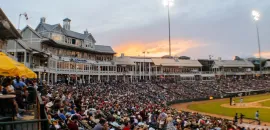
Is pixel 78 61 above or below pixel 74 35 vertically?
below

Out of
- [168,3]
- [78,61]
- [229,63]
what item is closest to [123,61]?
[78,61]

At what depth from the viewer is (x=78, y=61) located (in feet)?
191

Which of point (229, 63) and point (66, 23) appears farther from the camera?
point (229, 63)

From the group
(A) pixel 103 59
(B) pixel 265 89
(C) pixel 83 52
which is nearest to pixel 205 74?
(B) pixel 265 89

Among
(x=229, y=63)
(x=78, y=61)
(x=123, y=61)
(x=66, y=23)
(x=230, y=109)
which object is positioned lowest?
(x=230, y=109)

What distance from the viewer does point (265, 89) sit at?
A: 85062 millimetres

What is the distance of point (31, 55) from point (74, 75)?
56.0 feet

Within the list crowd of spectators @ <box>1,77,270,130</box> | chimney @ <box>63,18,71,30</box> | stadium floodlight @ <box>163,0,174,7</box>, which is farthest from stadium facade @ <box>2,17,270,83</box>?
stadium floodlight @ <box>163,0,174,7</box>

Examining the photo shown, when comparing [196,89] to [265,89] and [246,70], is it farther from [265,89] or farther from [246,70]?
[246,70]

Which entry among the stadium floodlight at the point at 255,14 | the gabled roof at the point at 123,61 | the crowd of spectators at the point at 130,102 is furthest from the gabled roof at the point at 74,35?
the stadium floodlight at the point at 255,14

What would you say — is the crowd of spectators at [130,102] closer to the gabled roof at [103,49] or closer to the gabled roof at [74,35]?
the gabled roof at [103,49]

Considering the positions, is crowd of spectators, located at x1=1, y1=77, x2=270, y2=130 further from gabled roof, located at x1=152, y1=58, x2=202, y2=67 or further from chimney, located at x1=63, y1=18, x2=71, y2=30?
chimney, located at x1=63, y1=18, x2=71, y2=30

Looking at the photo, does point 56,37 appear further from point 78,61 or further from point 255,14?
point 255,14

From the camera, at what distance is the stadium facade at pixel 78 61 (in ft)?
145
